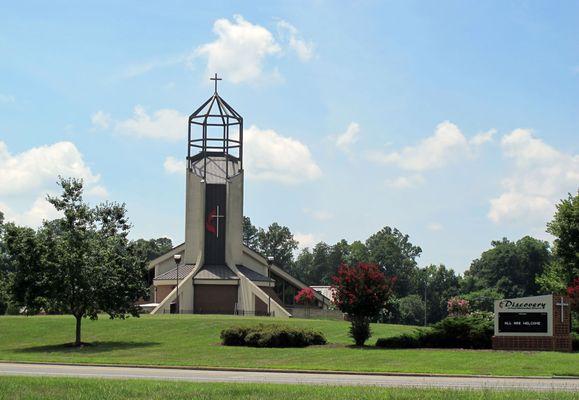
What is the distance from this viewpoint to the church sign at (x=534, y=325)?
3709 centimetres

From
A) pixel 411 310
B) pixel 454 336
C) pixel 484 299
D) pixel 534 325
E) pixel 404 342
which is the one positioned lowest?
pixel 411 310

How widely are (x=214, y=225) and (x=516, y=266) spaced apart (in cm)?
7205

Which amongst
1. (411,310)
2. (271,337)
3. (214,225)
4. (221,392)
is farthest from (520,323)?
(411,310)

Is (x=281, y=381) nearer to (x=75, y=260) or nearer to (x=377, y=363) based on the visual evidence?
(x=377, y=363)

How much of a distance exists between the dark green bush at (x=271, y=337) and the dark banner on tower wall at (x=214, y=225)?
1408 inches

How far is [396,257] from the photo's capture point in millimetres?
151875

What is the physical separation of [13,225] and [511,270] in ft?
334

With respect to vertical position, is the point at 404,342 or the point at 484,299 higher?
the point at 484,299

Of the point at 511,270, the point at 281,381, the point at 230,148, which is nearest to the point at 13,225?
the point at 281,381

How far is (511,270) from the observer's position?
135 m

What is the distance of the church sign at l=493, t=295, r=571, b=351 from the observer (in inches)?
1460

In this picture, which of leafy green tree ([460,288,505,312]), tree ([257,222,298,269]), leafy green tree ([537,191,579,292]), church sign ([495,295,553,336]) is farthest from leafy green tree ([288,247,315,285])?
church sign ([495,295,553,336])

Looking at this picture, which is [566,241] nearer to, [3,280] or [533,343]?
[533,343]

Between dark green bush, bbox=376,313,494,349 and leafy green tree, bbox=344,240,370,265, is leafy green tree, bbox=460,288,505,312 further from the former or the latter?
dark green bush, bbox=376,313,494,349
